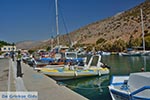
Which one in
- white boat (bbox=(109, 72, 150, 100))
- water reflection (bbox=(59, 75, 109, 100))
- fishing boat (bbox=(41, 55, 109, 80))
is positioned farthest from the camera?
fishing boat (bbox=(41, 55, 109, 80))

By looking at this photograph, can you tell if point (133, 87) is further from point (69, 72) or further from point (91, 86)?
point (69, 72)

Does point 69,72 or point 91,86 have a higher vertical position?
point 69,72

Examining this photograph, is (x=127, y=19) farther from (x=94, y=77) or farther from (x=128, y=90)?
(x=128, y=90)

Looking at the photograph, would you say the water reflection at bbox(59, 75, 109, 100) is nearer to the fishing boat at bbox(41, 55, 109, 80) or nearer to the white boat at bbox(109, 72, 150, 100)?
the fishing boat at bbox(41, 55, 109, 80)

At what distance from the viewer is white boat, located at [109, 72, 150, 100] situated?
978 cm

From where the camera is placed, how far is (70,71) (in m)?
25.4

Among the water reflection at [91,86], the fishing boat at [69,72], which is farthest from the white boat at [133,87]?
the fishing boat at [69,72]

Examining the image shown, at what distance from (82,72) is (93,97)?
9574 mm

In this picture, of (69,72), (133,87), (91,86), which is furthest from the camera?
(69,72)

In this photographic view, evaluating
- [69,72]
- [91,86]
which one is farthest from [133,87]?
[69,72]

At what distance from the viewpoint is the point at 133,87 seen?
454 inches

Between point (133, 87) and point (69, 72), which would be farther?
point (69, 72)

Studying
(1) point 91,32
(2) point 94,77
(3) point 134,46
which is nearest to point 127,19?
(1) point 91,32

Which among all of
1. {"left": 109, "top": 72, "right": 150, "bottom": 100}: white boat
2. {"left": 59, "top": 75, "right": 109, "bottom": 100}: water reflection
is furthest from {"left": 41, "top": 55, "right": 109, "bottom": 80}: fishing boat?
{"left": 109, "top": 72, "right": 150, "bottom": 100}: white boat
